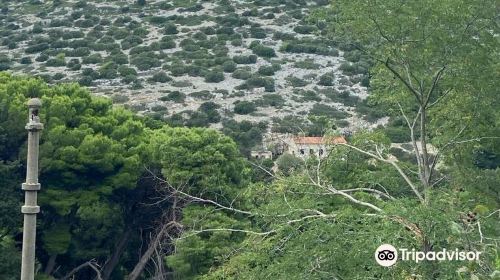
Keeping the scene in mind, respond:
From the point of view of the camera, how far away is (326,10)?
12914 millimetres

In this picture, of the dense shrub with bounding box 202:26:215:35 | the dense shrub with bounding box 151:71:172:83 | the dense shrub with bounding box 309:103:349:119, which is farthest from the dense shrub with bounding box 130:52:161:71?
the dense shrub with bounding box 309:103:349:119

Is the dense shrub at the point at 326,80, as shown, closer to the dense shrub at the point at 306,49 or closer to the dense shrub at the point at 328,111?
the dense shrub at the point at 328,111

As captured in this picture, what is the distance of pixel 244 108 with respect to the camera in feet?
134

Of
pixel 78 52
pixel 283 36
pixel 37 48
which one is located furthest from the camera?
pixel 283 36

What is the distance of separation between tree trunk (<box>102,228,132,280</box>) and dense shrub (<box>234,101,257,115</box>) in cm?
1979

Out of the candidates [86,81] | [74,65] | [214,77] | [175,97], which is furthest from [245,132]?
[74,65]

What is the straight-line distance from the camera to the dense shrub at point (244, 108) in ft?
133

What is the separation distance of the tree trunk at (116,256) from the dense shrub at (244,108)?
19.8 metres

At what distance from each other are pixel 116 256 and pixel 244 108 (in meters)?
20.6

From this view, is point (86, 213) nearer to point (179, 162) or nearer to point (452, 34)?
point (179, 162)

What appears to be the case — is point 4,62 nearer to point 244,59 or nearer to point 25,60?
point 25,60

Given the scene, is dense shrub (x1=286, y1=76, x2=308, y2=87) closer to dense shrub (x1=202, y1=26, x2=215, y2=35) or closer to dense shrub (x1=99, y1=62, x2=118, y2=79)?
dense shrub (x1=99, y1=62, x2=118, y2=79)

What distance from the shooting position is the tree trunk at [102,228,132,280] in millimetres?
20703

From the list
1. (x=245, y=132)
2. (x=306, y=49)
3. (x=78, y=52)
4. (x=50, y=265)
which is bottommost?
(x=78, y=52)
